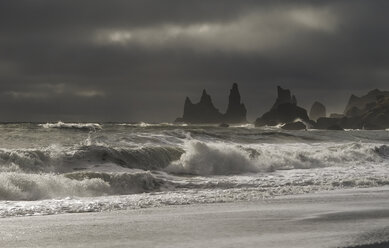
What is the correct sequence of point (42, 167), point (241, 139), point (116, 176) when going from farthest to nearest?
point (241, 139)
point (42, 167)
point (116, 176)

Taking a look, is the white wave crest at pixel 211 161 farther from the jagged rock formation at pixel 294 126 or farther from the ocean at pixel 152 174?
the jagged rock formation at pixel 294 126

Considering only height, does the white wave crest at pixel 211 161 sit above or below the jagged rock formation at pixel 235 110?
below

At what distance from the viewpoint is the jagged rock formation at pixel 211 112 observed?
147 m

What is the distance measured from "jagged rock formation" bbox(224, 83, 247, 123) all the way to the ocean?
11821 centimetres

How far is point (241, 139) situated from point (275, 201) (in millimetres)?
27256

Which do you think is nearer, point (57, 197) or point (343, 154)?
point (57, 197)

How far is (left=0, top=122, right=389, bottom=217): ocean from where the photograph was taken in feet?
42.3

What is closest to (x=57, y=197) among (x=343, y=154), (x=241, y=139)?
(x=343, y=154)

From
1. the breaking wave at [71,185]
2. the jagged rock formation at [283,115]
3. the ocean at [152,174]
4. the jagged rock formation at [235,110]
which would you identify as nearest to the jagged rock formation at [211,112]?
the jagged rock formation at [235,110]

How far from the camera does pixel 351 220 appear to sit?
9094 millimetres

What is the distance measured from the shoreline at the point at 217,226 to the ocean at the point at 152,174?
138 centimetres

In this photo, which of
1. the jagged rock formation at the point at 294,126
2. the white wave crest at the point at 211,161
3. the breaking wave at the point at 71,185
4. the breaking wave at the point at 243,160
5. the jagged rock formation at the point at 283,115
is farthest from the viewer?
the jagged rock formation at the point at 283,115

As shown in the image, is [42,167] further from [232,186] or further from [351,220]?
[351,220]

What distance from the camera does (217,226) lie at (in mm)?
8617
